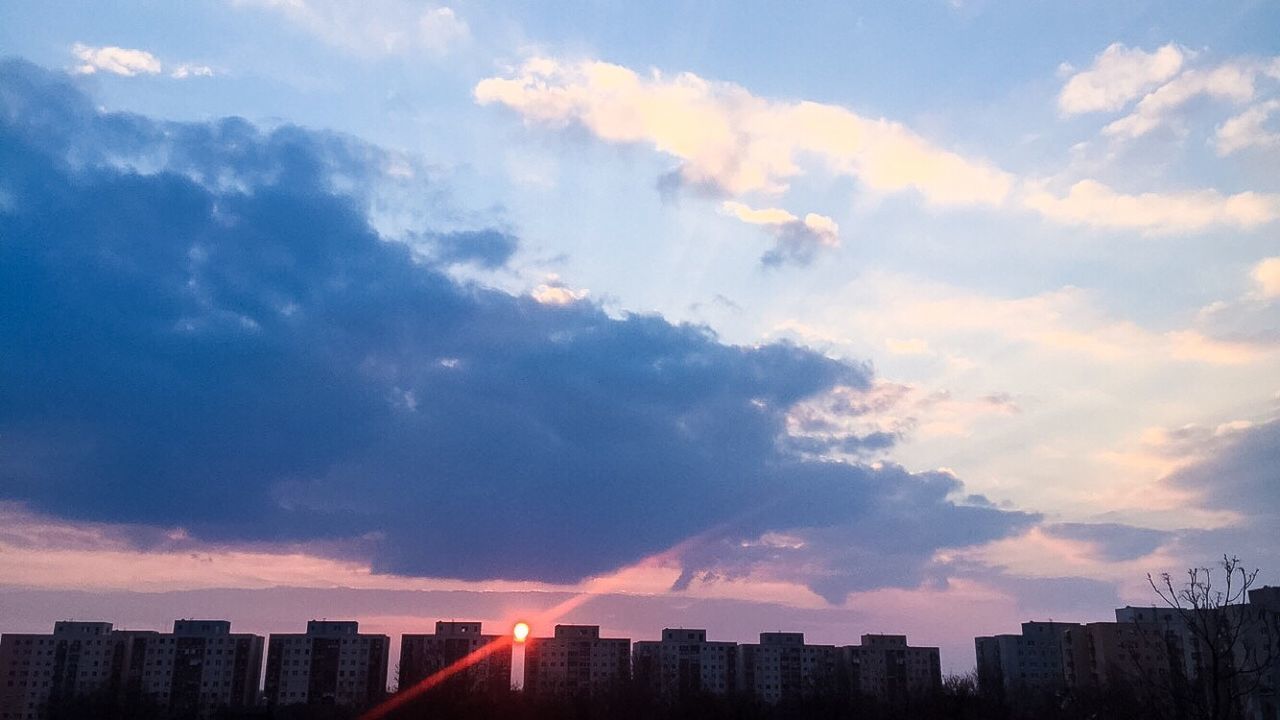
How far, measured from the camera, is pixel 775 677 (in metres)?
98.6

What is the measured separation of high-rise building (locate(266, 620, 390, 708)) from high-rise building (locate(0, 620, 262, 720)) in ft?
11.0

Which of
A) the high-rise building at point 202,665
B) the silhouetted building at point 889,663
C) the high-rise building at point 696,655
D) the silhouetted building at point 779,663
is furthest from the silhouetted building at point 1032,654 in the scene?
the high-rise building at point 202,665

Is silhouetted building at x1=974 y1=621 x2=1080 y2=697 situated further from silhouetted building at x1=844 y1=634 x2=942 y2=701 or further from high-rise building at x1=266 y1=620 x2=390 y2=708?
high-rise building at x1=266 y1=620 x2=390 y2=708

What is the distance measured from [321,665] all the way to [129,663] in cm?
1697

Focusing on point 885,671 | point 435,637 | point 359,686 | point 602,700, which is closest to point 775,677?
point 885,671

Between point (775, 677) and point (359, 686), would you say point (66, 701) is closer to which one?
point (359, 686)

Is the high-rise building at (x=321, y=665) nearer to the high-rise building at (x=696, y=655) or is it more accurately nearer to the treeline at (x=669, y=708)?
the treeline at (x=669, y=708)

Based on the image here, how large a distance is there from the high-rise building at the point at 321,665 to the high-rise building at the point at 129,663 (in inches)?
133

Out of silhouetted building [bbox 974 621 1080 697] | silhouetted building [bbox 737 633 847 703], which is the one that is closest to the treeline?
silhouetted building [bbox 737 633 847 703]

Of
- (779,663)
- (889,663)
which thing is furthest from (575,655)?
(889,663)

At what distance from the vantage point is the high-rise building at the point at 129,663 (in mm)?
86250

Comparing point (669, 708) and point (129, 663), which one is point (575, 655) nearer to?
point (129, 663)

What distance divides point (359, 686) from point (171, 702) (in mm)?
14783

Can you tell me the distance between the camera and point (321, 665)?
284 feet
